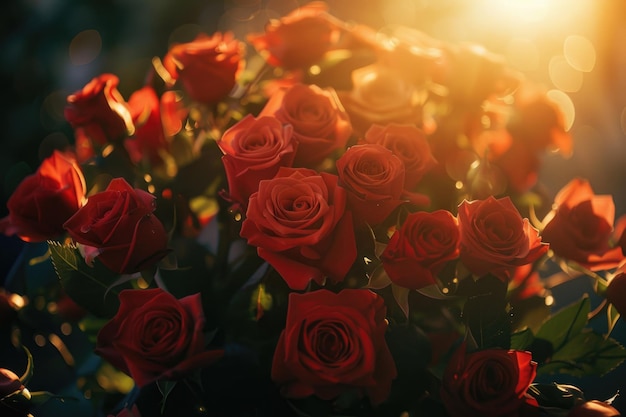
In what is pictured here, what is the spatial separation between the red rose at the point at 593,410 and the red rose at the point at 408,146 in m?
0.23

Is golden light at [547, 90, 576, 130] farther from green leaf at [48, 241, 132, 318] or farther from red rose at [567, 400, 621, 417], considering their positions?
green leaf at [48, 241, 132, 318]

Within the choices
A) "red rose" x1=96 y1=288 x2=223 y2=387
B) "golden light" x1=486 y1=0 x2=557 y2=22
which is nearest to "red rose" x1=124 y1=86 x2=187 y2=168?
"red rose" x1=96 y1=288 x2=223 y2=387

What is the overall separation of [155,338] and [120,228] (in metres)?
0.09

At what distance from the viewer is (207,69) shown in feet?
2.08

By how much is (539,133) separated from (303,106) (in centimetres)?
34

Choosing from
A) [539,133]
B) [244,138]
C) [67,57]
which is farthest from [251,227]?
[67,57]

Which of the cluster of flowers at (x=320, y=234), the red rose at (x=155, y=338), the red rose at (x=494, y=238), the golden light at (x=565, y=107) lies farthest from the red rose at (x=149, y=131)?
the golden light at (x=565, y=107)

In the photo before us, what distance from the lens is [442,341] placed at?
0.58m

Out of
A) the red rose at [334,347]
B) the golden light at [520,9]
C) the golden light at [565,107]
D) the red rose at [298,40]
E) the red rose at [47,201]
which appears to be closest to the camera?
the red rose at [334,347]

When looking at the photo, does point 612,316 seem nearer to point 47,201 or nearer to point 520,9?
point 47,201

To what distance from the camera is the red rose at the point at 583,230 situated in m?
0.58

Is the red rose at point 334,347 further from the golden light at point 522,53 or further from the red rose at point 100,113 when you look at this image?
the golden light at point 522,53

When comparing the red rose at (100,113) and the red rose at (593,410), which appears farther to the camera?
the red rose at (100,113)

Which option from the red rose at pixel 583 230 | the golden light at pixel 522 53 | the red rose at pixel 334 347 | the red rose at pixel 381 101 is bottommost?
the golden light at pixel 522 53
